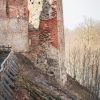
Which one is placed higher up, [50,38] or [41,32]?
[41,32]

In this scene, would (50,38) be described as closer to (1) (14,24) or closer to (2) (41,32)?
(2) (41,32)

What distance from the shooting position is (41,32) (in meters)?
17.1

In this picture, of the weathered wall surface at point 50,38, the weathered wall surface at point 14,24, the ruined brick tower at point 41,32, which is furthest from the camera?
the weathered wall surface at point 50,38

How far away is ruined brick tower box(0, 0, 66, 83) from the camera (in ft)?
53.7

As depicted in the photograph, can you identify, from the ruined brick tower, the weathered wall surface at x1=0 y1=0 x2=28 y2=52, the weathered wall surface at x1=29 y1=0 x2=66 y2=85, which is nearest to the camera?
the weathered wall surface at x1=0 y1=0 x2=28 y2=52

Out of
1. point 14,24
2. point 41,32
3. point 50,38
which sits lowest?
point 50,38

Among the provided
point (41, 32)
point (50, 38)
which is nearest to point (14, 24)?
point (41, 32)

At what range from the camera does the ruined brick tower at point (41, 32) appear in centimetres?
1638

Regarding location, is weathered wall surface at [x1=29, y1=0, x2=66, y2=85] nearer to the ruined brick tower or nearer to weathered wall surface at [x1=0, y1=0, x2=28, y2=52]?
the ruined brick tower

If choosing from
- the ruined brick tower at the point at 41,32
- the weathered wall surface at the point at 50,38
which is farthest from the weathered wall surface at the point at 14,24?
the weathered wall surface at the point at 50,38

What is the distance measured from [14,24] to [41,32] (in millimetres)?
1546

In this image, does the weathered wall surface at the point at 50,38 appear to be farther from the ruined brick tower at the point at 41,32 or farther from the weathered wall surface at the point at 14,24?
the weathered wall surface at the point at 14,24

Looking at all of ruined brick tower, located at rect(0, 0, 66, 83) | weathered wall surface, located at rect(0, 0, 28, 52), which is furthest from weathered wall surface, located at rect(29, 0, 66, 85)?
weathered wall surface, located at rect(0, 0, 28, 52)

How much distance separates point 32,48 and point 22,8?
2.10 metres
